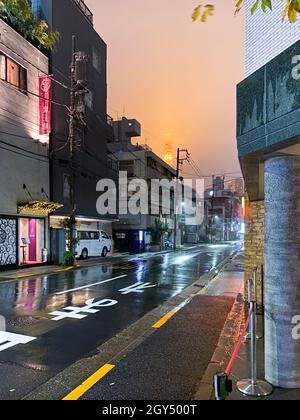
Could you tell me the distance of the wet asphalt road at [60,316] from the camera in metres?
5.14

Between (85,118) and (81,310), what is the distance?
2028 centimetres

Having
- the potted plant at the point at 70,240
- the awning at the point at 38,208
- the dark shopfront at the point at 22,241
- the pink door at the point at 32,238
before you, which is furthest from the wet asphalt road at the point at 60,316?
the pink door at the point at 32,238

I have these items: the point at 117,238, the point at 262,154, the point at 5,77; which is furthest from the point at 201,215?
the point at 262,154

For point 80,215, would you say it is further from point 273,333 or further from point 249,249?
point 273,333

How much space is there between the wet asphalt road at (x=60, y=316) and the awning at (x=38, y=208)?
484 centimetres

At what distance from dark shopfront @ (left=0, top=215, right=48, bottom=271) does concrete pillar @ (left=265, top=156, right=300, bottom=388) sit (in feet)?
53.4

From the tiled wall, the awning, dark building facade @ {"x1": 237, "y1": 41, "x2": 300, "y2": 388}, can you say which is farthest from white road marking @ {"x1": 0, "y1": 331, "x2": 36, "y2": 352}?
the awning

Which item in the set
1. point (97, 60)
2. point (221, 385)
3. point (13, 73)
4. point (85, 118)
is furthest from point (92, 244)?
point (221, 385)

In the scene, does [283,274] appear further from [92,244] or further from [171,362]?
[92,244]

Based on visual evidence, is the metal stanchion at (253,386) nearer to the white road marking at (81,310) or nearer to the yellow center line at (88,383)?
the yellow center line at (88,383)

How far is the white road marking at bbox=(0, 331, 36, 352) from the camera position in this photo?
6125mm

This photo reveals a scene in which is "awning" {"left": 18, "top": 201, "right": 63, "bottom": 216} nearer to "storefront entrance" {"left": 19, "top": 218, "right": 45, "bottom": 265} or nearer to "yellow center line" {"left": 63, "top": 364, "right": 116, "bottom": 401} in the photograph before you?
"storefront entrance" {"left": 19, "top": 218, "right": 45, "bottom": 265}

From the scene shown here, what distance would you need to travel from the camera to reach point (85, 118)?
2656cm

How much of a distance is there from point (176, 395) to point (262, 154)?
10.3 feet
